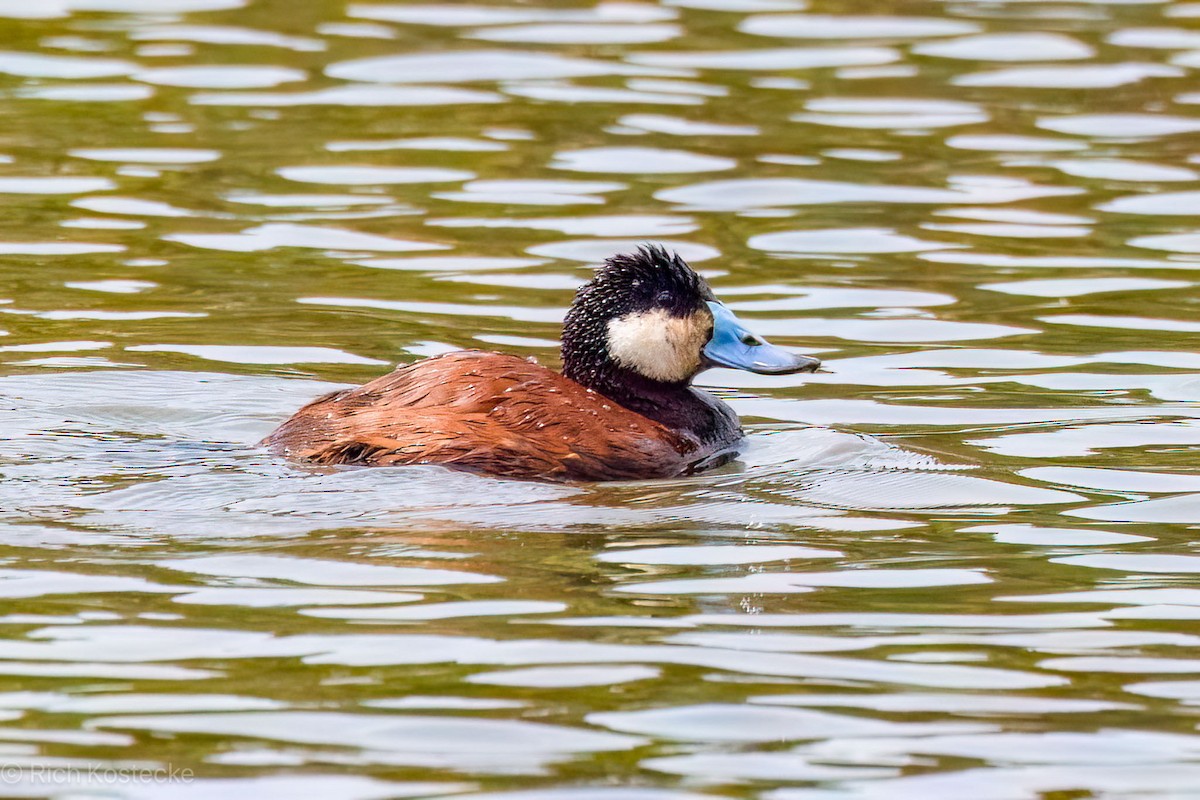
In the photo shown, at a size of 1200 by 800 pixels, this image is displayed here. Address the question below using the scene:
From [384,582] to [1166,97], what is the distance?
11243 mm

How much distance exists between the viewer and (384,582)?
6809mm

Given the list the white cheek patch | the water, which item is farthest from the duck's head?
the water

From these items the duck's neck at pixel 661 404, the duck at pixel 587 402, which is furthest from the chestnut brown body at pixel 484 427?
the duck's neck at pixel 661 404

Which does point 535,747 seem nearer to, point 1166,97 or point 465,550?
point 465,550

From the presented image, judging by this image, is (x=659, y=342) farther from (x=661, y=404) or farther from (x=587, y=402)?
(x=587, y=402)

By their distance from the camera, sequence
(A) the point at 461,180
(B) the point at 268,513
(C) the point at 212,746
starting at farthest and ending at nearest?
(A) the point at 461,180
(B) the point at 268,513
(C) the point at 212,746

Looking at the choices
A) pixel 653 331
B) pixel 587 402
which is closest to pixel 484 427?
pixel 587 402

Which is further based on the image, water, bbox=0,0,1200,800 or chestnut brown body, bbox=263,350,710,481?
chestnut brown body, bbox=263,350,710,481

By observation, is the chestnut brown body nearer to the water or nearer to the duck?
the duck

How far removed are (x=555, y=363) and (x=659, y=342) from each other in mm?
1635

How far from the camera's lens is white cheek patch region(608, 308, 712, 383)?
30.1 ft

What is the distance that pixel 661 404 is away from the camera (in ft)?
30.7

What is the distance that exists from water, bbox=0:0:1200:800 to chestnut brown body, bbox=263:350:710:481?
0.16 meters

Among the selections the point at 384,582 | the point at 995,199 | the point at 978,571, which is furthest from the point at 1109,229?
the point at 384,582
